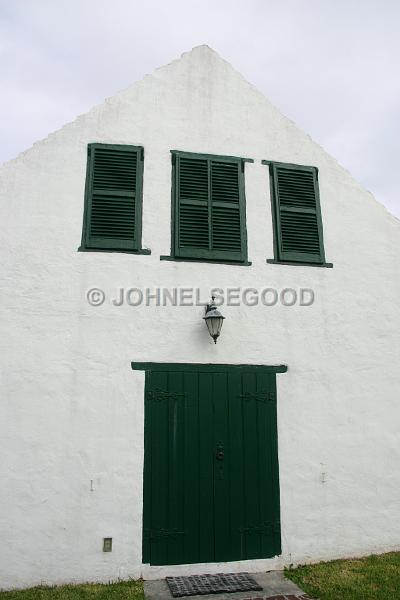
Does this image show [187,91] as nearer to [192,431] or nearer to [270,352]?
[270,352]

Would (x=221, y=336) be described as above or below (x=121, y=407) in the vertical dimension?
above

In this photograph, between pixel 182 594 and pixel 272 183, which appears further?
pixel 272 183

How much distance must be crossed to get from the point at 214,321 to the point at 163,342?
71 centimetres

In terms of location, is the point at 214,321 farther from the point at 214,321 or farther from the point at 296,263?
the point at 296,263

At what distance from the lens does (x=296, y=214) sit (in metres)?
7.08

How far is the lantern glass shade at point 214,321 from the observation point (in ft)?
19.7

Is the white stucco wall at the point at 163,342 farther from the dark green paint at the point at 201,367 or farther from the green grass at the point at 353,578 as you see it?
the green grass at the point at 353,578

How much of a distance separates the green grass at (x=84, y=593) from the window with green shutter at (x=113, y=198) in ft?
13.0

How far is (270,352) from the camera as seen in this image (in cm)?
639

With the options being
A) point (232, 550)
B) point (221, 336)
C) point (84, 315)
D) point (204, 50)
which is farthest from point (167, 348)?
point (204, 50)

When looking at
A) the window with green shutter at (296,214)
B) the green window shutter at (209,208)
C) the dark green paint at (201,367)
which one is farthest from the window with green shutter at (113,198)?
the window with green shutter at (296,214)

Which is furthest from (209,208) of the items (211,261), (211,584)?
(211,584)

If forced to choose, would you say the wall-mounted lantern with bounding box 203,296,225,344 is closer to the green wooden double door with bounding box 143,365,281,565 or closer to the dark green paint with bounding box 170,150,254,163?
the green wooden double door with bounding box 143,365,281,565

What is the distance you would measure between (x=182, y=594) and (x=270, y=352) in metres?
2.97
